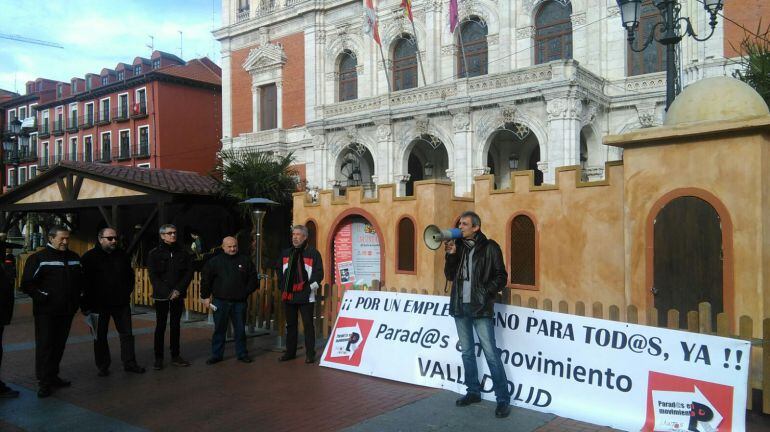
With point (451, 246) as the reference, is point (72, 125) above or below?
above

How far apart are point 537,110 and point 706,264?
13528 millimetres

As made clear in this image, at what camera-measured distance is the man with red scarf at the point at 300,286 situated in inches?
327

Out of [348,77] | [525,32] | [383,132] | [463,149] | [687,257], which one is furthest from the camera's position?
[348,77]

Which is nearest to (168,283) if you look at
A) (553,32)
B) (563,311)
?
(563,311)

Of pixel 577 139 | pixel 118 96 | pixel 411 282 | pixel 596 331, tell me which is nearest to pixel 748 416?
pixel 596 331

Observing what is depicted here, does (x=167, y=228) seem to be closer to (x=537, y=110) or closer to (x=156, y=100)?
(x=537, y=110)

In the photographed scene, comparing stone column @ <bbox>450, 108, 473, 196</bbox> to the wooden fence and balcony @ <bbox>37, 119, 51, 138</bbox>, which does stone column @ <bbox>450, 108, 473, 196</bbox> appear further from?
balcony @ <bbox>37, 119, 51, 138</bbox>

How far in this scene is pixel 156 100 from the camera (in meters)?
41.7

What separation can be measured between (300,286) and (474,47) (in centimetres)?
1875

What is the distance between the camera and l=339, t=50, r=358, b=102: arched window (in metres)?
28.6

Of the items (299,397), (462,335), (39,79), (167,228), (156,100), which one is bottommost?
(299,397)

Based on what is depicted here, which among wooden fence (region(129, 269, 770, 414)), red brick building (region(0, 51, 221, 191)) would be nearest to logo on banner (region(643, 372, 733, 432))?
wooden fence (region(129, 269, 770, 414))

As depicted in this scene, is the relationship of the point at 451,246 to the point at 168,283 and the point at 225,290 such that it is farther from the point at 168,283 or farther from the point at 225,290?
the point at 168,283

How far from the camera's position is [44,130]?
52531 millimetres
